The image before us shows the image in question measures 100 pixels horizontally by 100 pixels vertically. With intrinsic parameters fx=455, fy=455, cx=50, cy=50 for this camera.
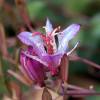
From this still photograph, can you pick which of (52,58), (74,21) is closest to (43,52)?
(52,58)

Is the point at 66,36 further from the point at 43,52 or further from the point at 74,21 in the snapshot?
the point at 74,21

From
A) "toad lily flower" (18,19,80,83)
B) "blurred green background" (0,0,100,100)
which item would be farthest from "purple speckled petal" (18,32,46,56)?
"blurred green background" (0,0,100,100)

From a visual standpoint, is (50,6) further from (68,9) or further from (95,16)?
(95,16)

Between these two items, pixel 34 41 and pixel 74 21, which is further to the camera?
pixel 74 21

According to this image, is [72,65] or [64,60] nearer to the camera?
[64,60]

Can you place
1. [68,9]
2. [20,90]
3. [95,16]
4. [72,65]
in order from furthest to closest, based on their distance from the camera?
1. [68,9]
2. [95,16]
3. [72,65]
4. [20,90]

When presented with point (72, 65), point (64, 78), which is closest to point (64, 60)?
point (64, 78)
